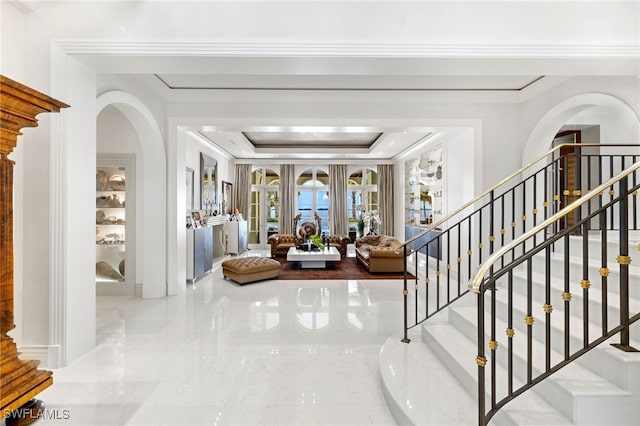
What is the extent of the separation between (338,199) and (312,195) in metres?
0.96

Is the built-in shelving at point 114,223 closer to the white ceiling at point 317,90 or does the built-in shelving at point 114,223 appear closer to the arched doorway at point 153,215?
the arched doorway at point 153,215

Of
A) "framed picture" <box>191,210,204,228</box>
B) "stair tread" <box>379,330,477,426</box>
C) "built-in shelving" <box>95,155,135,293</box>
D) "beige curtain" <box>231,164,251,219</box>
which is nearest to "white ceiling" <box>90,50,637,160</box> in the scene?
"built-in shelving" <box>95,155,135,293</box>

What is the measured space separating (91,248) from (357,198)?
891 cm

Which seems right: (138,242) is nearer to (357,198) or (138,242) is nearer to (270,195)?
(270,195)

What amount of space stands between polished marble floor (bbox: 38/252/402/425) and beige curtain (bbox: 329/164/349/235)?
605cm

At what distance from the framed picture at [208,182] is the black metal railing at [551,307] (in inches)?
260

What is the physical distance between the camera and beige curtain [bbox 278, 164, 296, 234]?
1088cm

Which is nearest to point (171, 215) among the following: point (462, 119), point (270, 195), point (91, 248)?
point (91, 248)

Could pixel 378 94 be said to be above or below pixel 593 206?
above

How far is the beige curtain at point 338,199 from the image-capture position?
10.9 meters

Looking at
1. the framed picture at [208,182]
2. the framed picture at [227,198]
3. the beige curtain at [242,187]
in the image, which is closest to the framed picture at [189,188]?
the framed picture at [208,182]

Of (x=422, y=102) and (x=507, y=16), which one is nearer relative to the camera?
(x=507, y=16)

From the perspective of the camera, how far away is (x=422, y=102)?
16.5 feet

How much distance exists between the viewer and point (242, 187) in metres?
10.8
